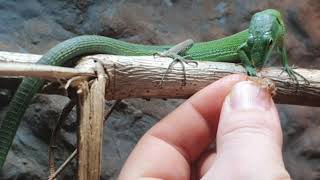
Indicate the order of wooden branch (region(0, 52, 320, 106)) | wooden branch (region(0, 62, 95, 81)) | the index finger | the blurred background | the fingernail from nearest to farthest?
wooden branch (region(0, 62, 95, 81)) → the fingernail → the index finger → wooden branch (region(0, 52, 320, 106)) → the blurred background

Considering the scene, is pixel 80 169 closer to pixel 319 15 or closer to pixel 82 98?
pixel 82 98

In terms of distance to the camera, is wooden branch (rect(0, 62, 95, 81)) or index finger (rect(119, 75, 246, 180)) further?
index finger (rect(119, 75, 246, 180))

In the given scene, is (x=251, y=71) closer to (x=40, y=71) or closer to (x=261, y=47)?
(x=261, y=47)

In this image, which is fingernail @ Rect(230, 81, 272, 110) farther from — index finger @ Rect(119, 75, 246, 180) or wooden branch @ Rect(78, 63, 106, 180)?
wooden branch @ Rect(78, 63, 106, 180)

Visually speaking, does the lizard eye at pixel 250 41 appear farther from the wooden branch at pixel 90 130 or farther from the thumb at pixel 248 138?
the wooden branch at pixel 90 130

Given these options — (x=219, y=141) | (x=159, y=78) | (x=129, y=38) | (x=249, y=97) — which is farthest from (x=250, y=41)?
(x=129, y=38)

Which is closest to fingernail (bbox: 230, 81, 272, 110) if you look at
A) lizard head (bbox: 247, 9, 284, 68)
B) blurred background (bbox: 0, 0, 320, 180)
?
lizard head (bbox: 247, 9, 284, 68)

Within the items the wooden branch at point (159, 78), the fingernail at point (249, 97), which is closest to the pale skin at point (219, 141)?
the fingernail at point (249, 97)

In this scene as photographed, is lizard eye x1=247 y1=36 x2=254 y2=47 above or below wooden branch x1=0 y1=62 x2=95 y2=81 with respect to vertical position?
below
